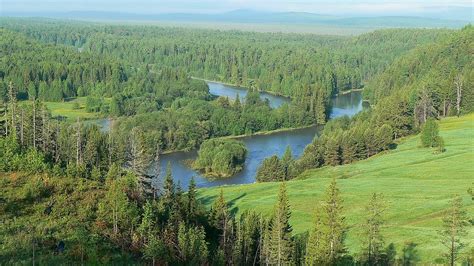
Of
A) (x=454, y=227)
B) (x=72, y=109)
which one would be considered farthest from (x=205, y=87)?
(x=454, y=227)

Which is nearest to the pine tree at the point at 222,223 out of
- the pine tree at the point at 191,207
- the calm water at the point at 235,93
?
the pine tree at the point at 191,207

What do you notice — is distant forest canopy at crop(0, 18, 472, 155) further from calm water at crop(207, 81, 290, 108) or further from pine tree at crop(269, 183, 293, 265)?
pine tree at crop(269, 183, 293, 265)

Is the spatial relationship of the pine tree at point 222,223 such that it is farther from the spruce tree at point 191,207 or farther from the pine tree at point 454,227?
the pine tree at point 454,227

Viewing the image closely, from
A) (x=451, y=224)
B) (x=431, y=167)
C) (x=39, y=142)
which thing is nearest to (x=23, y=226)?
(x=451, y=224)

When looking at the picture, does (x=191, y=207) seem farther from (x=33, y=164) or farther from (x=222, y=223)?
(x=33, y=164)

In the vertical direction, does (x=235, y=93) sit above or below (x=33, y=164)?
below

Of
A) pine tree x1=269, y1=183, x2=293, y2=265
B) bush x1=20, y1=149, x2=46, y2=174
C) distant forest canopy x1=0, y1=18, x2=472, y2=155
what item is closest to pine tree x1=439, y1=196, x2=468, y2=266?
pine tree x1=269, y1=183, x2=293, y2=265
